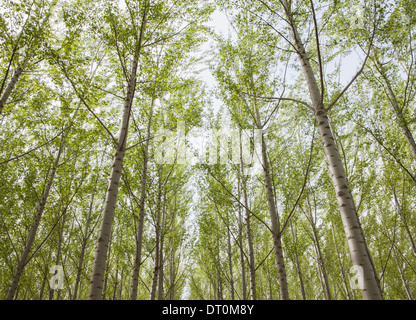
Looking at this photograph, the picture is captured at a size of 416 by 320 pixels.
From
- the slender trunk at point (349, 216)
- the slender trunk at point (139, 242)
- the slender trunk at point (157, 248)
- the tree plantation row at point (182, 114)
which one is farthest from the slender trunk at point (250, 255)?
Result: the slender trunk at point (349, 216)

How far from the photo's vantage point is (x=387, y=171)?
26.1 feet

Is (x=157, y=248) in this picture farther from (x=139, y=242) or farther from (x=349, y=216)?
(x=349, y=216)

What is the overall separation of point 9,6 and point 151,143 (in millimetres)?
4159

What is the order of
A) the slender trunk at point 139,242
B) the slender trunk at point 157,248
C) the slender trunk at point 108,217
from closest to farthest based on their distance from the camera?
the slender trunk at point 108,217, the slender trunk at point 139,242, the slender trunk at point 157,248

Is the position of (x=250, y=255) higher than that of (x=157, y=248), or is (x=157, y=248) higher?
(x=157, y=248)

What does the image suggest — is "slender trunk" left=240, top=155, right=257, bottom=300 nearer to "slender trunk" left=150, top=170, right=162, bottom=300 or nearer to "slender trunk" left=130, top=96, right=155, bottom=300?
"slender trunk" left=150, top=170, right=162, bottom=300

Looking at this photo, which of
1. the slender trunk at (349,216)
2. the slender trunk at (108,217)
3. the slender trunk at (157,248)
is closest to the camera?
the slender trunk at (349,216)

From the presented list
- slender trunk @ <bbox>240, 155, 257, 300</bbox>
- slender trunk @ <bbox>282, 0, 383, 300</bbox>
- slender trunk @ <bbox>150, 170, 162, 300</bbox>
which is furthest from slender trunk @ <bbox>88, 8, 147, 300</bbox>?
slender trunk @ <bbox>240, 155, 257, 300</bbox>

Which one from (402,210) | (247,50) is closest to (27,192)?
(247,50)

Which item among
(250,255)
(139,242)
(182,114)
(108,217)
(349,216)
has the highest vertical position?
(182,114)

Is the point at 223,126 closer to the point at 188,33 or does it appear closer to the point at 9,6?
the point at 188,33

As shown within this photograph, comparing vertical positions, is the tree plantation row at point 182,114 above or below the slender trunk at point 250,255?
above

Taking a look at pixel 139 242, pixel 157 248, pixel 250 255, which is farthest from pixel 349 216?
pixel 157 248

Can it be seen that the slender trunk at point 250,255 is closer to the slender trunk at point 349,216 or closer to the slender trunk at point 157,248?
the slender trunk at point 157,248
